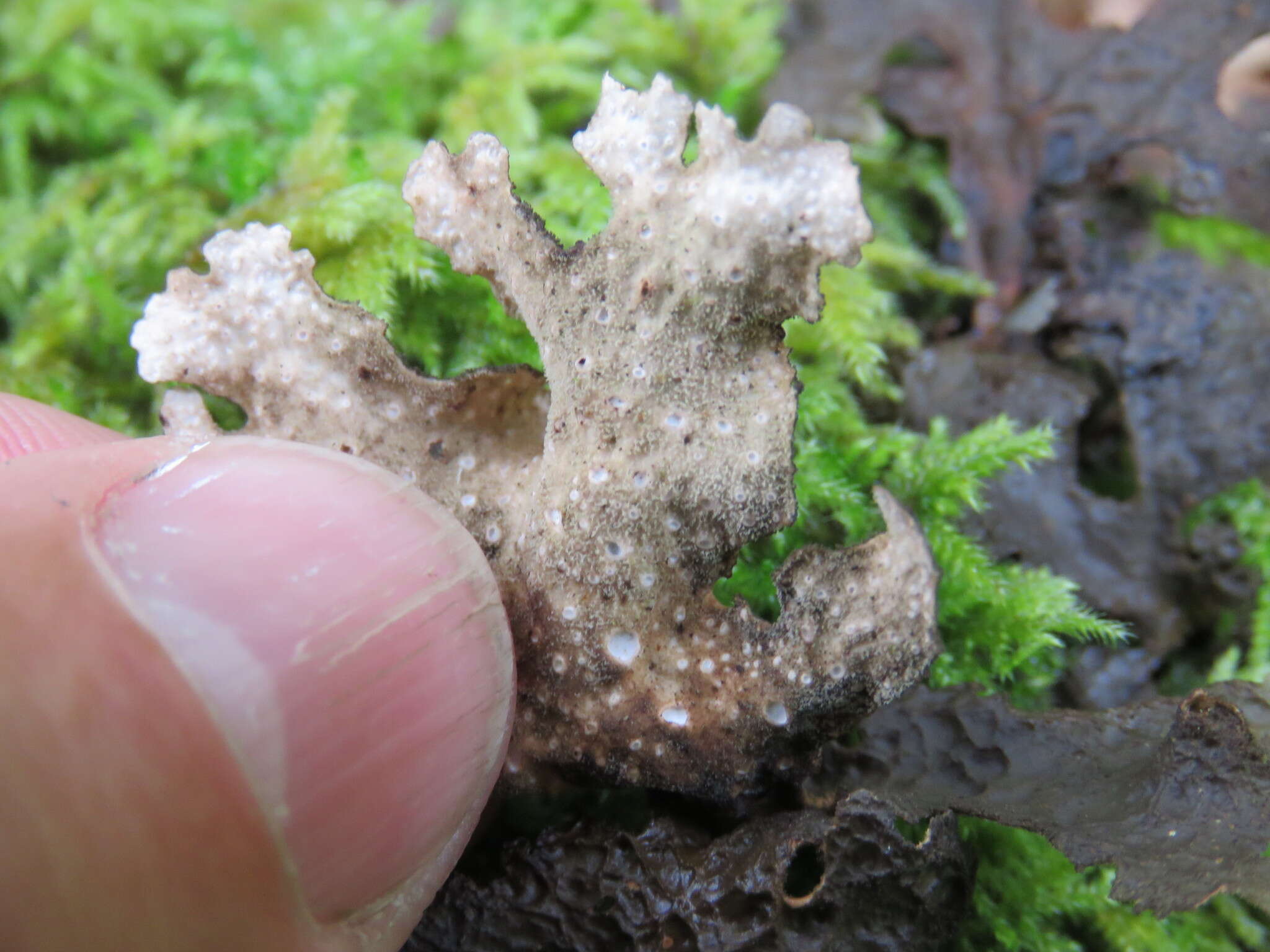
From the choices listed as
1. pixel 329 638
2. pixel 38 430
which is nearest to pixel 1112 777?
pixel 329 638

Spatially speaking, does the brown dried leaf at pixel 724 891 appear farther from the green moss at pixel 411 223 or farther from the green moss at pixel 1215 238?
the green moss at pixel 1215 238

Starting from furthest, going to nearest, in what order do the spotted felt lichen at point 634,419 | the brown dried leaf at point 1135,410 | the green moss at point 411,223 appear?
the brown dried leaf at point 1135,410
the green moss at point 411,223
the spotted felt lichen at point 634,419

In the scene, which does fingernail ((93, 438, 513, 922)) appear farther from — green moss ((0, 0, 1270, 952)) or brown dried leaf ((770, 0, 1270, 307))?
brown dried leaf ((770, 0, 1270, 307))

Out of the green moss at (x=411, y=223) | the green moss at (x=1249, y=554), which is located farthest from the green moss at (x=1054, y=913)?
the green moss at (x=1249, y=554)

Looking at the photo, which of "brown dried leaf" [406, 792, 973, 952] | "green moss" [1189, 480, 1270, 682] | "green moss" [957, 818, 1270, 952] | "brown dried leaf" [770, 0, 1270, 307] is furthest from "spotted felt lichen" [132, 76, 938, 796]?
"brown dried leaf" [770, 0, 1270, 307]

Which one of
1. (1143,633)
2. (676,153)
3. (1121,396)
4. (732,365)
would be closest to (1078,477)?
(1121,396)

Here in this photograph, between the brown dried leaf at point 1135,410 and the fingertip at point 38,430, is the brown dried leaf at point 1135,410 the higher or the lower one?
the lower one

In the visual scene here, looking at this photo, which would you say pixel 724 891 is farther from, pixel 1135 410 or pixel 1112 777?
pixel 1135 410
